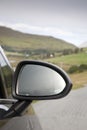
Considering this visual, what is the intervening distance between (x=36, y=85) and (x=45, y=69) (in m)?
0.07

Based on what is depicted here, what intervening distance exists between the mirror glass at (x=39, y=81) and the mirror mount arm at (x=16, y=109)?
0.03 m

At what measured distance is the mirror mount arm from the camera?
104 centimetres

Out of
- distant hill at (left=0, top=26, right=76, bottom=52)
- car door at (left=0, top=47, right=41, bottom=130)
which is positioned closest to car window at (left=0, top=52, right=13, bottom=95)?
car door at (left=0, top=47, right=41, bottom=130)

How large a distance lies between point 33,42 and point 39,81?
12459 mm

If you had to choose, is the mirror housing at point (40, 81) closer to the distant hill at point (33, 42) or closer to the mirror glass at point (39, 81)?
the mirror glass at point (39, 81)

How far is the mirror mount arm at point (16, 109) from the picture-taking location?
104cm

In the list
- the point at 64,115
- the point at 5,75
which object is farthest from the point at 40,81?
the point at 64,115

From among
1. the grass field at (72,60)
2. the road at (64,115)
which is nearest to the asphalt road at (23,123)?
the road at (64,115)

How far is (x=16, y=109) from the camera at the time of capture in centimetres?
108

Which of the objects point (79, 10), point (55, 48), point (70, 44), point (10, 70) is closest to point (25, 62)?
point (10, 70)

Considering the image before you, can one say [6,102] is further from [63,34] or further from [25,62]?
[63,34]

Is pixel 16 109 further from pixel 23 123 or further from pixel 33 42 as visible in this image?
pixel 33 42

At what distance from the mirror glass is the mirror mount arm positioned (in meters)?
0.03

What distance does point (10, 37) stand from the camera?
12.6 meters
